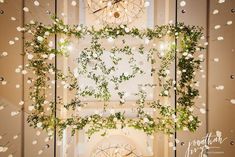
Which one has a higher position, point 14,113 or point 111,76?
point 111,76

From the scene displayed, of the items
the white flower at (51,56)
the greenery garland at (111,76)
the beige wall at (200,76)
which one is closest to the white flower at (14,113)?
the beige wall at (200,76)

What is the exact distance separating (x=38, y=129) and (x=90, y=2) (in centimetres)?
204

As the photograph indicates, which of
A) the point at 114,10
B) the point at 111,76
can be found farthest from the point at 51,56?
the point at 114,10

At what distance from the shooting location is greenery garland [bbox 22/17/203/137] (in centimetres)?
405

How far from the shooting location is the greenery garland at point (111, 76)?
4.05 meters

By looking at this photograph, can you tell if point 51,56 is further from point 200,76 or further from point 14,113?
point 200,76

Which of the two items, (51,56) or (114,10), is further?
(114,10)

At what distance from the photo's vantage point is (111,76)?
4188 mm

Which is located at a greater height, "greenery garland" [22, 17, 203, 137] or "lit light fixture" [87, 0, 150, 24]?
"lit light fixture" [87, 0, 150, 24]

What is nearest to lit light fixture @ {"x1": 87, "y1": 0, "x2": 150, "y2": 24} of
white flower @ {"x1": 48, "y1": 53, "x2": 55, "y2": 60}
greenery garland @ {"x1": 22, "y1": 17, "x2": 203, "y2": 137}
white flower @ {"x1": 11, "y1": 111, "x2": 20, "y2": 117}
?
greenery garland @ {"x1": 22, "y1": 17, "x2": 203, "y2": 137}

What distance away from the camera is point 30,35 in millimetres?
4090

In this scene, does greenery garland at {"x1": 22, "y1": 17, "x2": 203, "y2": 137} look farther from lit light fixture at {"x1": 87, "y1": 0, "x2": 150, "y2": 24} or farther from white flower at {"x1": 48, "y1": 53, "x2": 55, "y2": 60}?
lit light fixture at {"x1": 87, "y1": 0, "x2": 150, "y2": 24}

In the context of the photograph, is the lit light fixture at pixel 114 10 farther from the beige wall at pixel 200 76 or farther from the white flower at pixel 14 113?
the white flower at pixel 14 113

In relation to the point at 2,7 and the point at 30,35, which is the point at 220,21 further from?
the point at 2,7
